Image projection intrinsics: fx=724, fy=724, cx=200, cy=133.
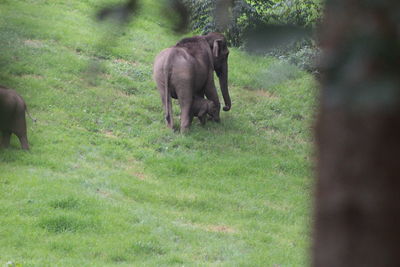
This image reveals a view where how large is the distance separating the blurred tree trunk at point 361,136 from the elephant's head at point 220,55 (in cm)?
1215

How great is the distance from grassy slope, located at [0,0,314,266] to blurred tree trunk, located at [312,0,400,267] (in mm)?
1590

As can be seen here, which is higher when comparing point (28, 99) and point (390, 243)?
point (390, 243)

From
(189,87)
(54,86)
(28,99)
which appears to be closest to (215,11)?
(189,87)

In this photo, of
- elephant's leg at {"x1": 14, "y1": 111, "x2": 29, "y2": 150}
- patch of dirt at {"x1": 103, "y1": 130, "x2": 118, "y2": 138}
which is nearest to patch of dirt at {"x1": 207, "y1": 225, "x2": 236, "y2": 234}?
elephant's leg at {"x1": 14, "y1": 111, "x2": 29, "y2": 150}

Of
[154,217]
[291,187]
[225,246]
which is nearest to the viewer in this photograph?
[225,246]

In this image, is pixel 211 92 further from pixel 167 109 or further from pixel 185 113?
pixel 167 109

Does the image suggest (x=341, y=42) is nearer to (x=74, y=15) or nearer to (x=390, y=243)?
(x=390, y=243)

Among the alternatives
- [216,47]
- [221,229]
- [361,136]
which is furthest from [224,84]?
[361,136]

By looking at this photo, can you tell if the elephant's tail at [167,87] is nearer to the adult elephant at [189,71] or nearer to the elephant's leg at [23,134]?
the adult elephant at [189,71]

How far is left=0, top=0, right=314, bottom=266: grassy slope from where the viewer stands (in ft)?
25.6

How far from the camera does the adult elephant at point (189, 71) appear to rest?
1251cm

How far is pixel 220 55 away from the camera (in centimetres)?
1341

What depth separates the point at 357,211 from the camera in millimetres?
931

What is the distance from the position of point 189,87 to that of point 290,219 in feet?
11.8
